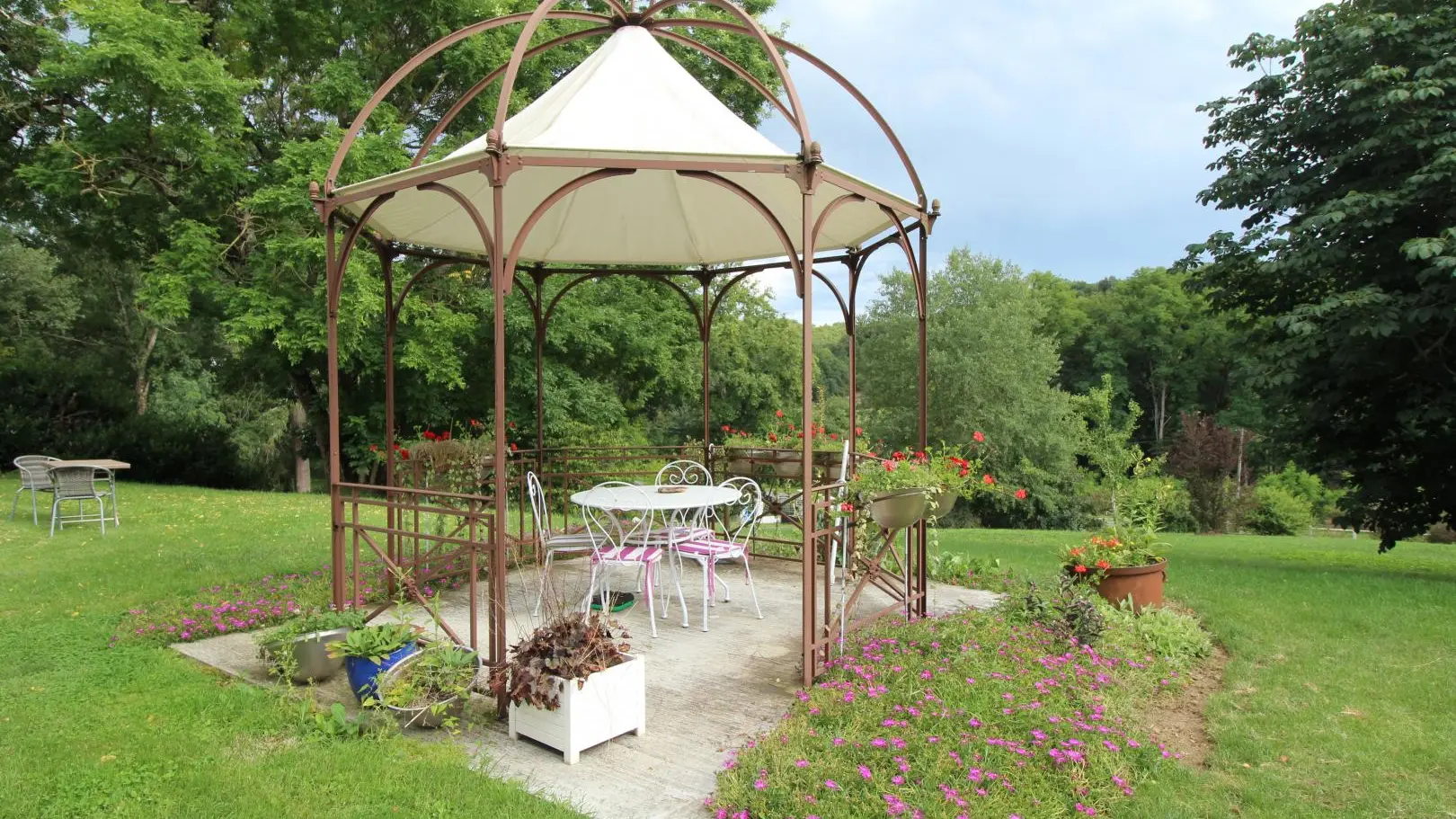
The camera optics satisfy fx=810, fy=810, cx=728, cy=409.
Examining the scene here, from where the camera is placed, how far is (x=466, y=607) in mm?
5539

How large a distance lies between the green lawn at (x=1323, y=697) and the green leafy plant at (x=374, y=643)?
3077 mm

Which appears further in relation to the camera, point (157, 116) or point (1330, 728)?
point (157, 116)

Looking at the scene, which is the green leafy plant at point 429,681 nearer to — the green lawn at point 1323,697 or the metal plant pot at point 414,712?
the metal plant pot at point 414,712

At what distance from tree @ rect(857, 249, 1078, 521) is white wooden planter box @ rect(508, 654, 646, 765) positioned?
22.1 meters

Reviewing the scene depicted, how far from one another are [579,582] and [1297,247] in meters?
7.88

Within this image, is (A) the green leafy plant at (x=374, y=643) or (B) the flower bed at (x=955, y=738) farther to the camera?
(A) the green leafy plant at (x=374, y=643)

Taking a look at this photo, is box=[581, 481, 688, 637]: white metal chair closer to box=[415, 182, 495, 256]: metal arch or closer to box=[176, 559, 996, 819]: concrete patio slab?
box=[176, 559, 996, 819]: concrete patio slab

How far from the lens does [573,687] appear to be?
3273 mm

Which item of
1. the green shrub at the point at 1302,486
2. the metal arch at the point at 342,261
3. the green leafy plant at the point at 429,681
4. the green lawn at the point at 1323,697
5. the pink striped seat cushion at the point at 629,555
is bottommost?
the green shrub at the point at 1302,486

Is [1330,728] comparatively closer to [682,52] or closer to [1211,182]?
[1211,182]

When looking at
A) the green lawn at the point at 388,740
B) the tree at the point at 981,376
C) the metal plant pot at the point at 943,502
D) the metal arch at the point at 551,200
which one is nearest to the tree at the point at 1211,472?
the tree at the point at 981,376

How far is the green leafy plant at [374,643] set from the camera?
3.66 meters

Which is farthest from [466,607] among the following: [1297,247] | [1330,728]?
[1297,247]

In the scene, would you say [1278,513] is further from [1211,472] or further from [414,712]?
[414,712]
